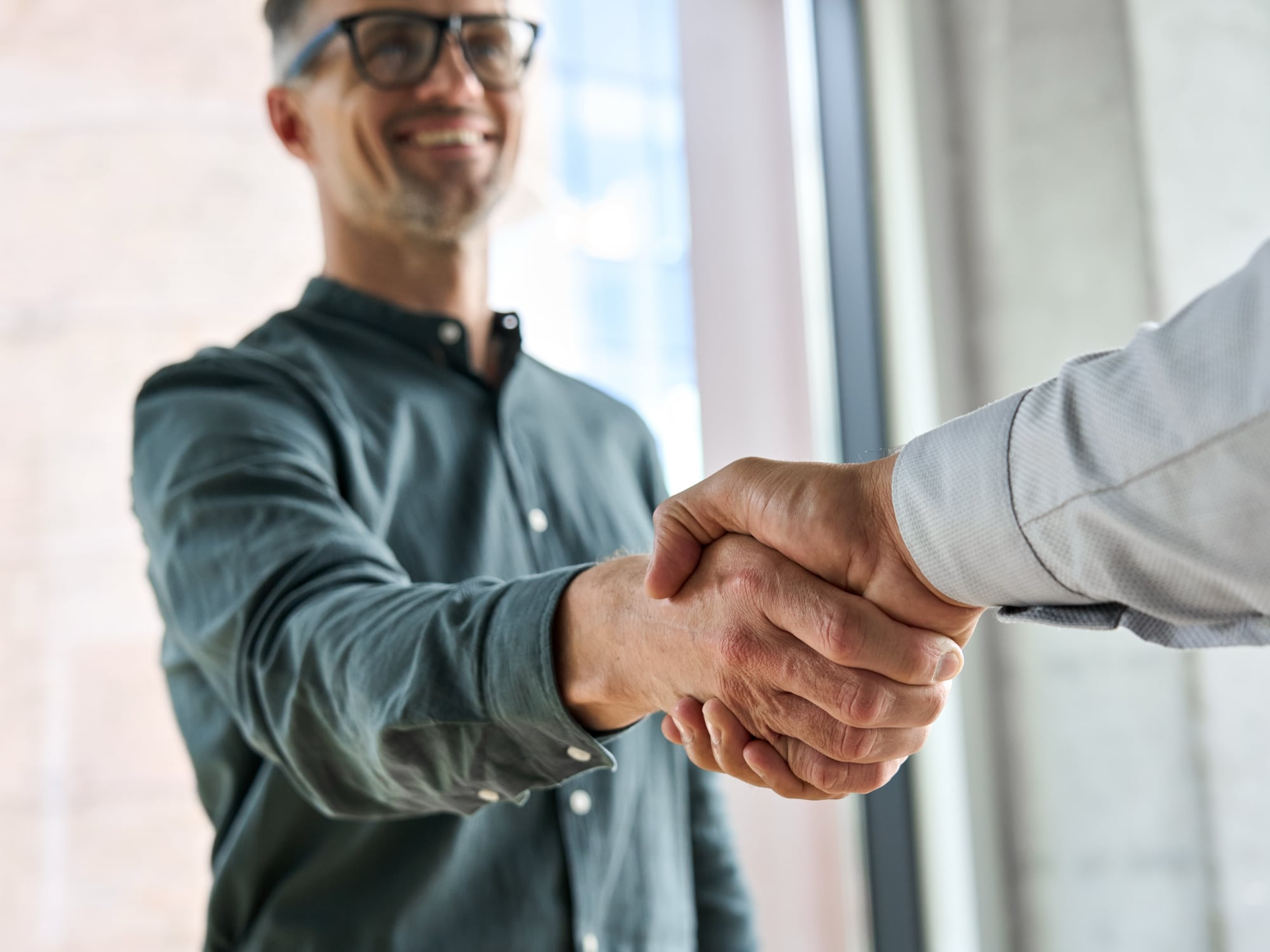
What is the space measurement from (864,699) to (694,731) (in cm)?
14

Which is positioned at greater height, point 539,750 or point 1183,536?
point 1183,536

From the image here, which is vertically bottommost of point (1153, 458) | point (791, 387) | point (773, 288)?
point (1153, 458)

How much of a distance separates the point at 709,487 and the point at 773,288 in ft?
4.15

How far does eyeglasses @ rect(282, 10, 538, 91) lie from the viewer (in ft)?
4.55

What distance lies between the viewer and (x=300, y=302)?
1457 mm

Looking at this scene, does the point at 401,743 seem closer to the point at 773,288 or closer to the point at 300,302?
the point at 300,302

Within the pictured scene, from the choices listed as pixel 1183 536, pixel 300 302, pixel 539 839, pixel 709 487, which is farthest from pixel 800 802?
pixel 1183 536

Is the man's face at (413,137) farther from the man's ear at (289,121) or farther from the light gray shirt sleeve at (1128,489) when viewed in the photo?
the light gray shirt sleeve at (1128,489)

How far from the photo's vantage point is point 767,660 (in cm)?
77

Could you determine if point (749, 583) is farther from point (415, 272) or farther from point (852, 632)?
point (415, 272)

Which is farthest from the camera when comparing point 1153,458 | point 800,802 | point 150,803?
point 150,803

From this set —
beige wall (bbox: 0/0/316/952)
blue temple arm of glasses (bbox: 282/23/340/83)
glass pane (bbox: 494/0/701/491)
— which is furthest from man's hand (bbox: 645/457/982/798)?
beige wall (bbox: 0/0/316/952)

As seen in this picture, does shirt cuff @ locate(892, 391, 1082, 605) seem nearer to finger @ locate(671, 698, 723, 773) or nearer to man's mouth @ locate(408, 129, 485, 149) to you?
finger @ locate(671, 698, 723, 773)

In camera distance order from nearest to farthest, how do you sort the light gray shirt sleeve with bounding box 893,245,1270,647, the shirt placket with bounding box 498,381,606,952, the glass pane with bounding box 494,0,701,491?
the light gray shirt sleeve with bounding box 893,245,1270,647 → the shirt placket with bounding box 498,381,606,952 → the glass pane with bounding box 494,0,701,491
